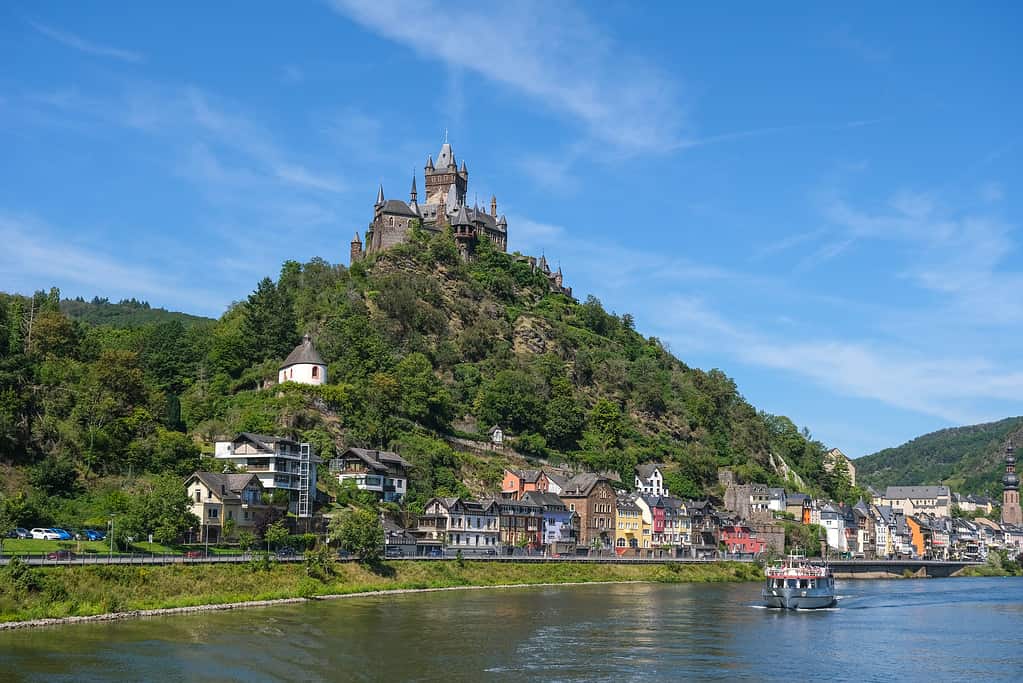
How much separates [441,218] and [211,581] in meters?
108

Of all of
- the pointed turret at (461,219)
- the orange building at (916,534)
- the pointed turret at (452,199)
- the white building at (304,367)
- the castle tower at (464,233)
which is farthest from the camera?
the orange building at (916,534)

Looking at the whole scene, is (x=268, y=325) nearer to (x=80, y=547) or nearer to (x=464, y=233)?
(x=464, y=233)

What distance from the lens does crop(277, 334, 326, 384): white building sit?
112 metres

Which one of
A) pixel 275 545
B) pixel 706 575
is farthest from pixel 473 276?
pixel 275 545

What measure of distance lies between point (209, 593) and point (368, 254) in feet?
323

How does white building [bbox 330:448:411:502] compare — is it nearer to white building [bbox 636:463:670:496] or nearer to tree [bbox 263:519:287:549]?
tree [bbox 263:519:287:549]

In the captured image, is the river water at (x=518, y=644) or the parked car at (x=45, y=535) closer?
the river water at (x=518, y=644)

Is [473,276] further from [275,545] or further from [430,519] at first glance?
[275,545]

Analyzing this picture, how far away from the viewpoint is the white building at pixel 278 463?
281ft

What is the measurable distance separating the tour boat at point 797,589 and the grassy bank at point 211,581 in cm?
1992

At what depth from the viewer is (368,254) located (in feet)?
514

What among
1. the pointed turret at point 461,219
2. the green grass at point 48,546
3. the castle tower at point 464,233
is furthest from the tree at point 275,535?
the pointed turret at point 461,219

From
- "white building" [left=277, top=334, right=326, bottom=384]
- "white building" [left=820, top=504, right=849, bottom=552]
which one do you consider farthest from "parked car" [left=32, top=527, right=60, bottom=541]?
"white building" [left=820, top=504, right=849, bottom=552]

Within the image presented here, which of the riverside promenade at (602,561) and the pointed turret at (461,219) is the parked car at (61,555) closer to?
the riverside promenade at (602,561)
